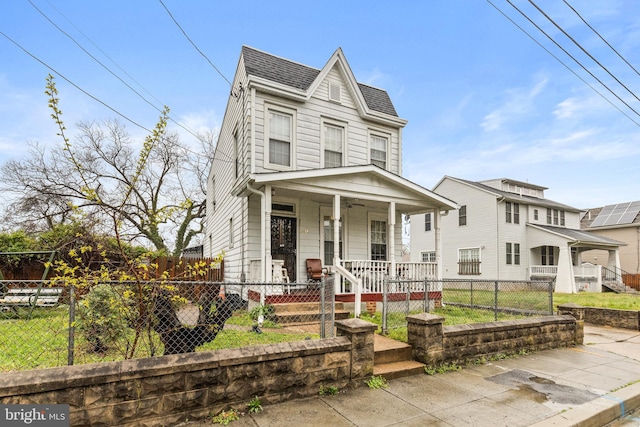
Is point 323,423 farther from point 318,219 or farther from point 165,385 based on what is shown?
point 318,219

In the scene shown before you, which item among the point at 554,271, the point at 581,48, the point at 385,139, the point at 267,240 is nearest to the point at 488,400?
the point at 267,240

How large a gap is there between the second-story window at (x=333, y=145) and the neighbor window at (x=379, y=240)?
7.78 ft

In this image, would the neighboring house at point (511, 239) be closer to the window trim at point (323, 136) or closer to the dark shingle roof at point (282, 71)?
the dark shingle roof at point (282, 71)

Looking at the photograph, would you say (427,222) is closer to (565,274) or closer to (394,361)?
(565,274)

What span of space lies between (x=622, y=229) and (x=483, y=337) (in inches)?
1169

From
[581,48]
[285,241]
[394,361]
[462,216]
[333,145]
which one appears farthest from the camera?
[462,216]

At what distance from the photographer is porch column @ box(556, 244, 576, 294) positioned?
18.0 m

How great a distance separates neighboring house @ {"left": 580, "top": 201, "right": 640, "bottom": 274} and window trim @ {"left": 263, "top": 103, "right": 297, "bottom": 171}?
1138 inches

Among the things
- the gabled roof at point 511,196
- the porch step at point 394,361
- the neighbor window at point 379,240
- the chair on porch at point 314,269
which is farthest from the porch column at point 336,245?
the gabled roof at point 511,196

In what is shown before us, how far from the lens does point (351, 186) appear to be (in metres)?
8.84

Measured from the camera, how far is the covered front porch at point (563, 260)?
18375 mm

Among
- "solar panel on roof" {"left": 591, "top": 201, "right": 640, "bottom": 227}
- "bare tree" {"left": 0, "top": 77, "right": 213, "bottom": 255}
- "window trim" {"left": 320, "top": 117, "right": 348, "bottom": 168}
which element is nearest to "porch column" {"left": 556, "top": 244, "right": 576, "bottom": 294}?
"solar panel on roof" {"left": 591, "top": 201, "right": 640, "bottom": 227}

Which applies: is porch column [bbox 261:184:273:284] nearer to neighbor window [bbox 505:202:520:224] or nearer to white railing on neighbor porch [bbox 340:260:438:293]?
white railing on neighbor porch [bbox 340:260:438:293]

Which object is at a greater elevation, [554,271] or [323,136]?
[323,136]
